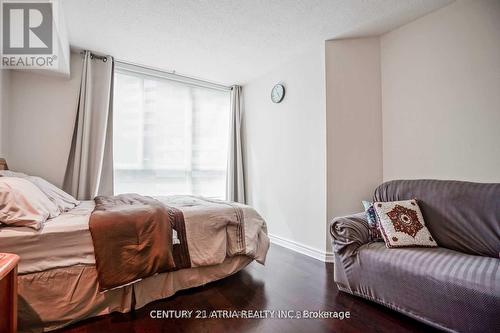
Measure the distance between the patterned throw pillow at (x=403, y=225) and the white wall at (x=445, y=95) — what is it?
1.83 feet

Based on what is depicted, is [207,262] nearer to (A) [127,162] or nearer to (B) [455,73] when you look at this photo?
(A) [127,162]

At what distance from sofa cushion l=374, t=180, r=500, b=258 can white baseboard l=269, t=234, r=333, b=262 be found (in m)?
1.07

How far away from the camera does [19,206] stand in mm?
1454

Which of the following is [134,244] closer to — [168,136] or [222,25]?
[222,25]

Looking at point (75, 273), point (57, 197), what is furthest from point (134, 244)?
point (57, 197)

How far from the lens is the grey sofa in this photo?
1.36 meters

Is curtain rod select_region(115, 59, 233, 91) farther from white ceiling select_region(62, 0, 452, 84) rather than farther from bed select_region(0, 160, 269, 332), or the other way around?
bed select_region(0, 160, 269, 332)

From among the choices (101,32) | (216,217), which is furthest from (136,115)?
(216,217)

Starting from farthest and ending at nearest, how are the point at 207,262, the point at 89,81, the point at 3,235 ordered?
the point at 89,81
the point at 207,262
the point at 3,235

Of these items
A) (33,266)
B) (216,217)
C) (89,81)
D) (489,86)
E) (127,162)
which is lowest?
(33,266)

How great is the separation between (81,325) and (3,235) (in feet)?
2.42

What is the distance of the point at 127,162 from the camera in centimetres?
347

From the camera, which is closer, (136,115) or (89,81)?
(89,81)

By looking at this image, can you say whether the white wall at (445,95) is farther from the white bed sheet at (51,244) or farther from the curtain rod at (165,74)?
the white bed sheet at (51,244)
